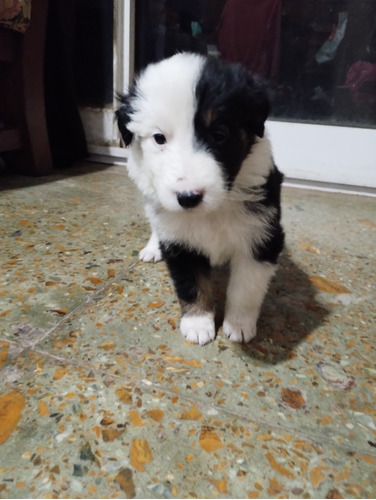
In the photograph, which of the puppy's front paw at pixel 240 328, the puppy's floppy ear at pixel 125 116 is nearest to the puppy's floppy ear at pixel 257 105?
the puppy's floppy ear at pixel 125 116

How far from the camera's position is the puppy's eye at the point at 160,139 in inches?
47.9

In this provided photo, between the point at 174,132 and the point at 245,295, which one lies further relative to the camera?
the point at 245,295

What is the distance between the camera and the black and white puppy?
1136 millimetres

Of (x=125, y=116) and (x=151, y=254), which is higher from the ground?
(x=125, y=116)

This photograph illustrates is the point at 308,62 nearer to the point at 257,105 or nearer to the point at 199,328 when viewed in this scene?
the point at 257,105

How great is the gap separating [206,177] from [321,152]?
2366 mm

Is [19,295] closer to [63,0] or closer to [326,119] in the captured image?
[326,119]

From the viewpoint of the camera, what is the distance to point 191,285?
144cm

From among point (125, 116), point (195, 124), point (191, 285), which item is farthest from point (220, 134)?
point (191, 285)

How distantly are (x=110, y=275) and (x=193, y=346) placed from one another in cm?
57

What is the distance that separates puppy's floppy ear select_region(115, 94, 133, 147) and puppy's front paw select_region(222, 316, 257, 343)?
68 centimetres

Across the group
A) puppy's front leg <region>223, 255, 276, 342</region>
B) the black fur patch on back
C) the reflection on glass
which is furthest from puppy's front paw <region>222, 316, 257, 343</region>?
the reflection on glass

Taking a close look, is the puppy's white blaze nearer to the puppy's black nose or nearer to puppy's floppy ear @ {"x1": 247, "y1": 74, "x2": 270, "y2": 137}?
the puppy's black nose

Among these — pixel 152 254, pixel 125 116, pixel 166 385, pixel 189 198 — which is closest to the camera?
pixel 189 198
